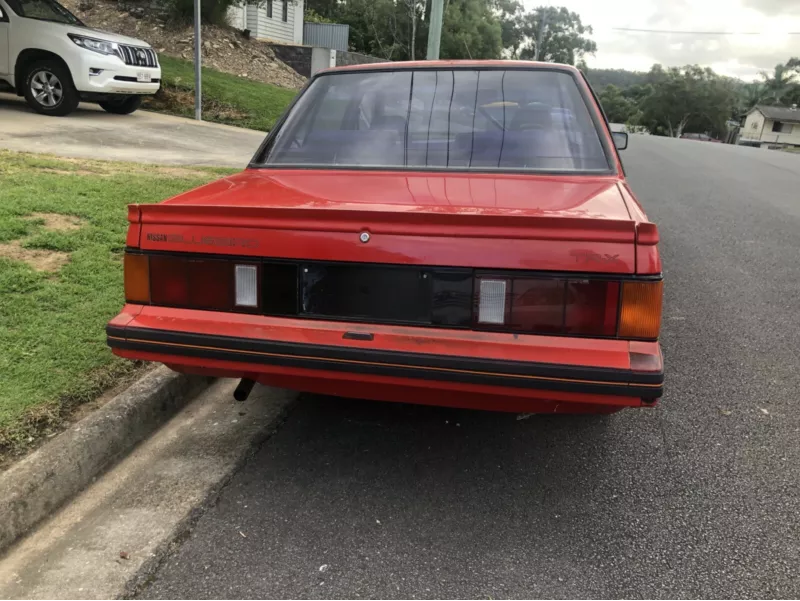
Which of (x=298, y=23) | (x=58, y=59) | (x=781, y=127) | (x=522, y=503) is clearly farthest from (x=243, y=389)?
(x=781, y=127)

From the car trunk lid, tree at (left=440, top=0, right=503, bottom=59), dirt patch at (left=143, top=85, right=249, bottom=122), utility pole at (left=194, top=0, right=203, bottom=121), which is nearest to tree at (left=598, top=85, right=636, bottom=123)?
tree at (left=440, top=0, right=503, bottom=59)

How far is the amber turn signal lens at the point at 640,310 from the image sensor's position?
2.15 meters

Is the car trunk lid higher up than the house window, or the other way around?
the house window

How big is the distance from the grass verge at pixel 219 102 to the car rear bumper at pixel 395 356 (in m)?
11.2

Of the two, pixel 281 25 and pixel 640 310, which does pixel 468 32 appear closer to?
pixel 281 25

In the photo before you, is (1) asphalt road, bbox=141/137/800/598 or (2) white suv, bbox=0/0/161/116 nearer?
(1) asphalt road, bbox=141/137/800/598

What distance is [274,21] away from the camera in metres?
28.2

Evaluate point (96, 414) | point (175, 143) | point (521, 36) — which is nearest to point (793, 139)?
point (521, 36)

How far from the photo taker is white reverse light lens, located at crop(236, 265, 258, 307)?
7.87 feet

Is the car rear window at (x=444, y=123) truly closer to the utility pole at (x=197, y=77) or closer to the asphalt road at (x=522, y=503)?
the asphalt road at (x=522, y=503)

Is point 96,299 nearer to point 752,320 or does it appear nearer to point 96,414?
point 96,414

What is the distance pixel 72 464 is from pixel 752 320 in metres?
4.46

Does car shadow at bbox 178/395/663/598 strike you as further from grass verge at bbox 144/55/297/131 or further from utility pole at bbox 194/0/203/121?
grass verge at bbox 144/55/297/131

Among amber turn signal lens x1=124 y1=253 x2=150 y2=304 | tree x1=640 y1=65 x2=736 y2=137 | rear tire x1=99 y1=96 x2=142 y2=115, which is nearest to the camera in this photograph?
amber turn signal lens x1=124 y1=253 x2=150 y2=304
